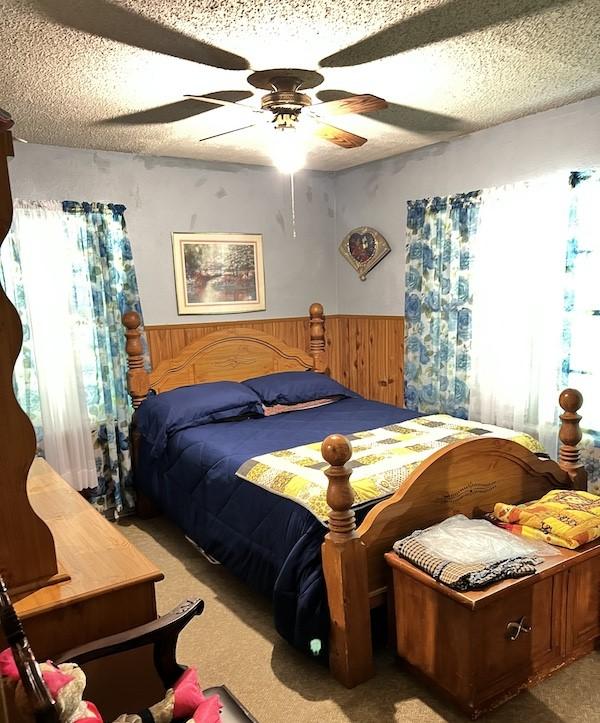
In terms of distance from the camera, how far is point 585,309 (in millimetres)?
3100

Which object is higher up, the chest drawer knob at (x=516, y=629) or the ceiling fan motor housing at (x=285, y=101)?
the ceiling fan motor housing at (x=285, y=101)

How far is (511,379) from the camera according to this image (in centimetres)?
348

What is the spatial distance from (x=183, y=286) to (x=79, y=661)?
9.85 feet

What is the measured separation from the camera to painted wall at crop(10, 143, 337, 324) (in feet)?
11.9

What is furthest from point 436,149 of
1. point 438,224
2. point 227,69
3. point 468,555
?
point 468,555

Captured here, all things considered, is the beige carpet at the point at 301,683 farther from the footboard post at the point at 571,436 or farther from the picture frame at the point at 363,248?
the picture frame at the point at 363,248

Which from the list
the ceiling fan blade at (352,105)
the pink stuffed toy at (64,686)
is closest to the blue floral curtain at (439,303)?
the ceiling fan blade at (352,105)

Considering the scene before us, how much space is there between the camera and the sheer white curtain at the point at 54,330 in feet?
11.3

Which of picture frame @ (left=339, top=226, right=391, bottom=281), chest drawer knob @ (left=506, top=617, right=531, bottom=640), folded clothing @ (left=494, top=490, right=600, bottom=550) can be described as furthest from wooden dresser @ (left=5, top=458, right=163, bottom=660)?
picture frame @ (left=339, top=226, right=391, bottom=281)

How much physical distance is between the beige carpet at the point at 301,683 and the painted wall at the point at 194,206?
2124mm

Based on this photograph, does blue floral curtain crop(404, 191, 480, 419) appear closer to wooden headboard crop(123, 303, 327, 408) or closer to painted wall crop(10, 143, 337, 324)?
wooden headboard crop(123, 303, 327, 408)

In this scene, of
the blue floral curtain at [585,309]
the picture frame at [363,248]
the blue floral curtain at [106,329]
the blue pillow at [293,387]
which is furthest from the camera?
the picture frame at [363,248]

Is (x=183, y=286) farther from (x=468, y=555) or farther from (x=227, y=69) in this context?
→ (x=468, y=555)

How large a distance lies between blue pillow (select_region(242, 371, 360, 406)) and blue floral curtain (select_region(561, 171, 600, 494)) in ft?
5.30
